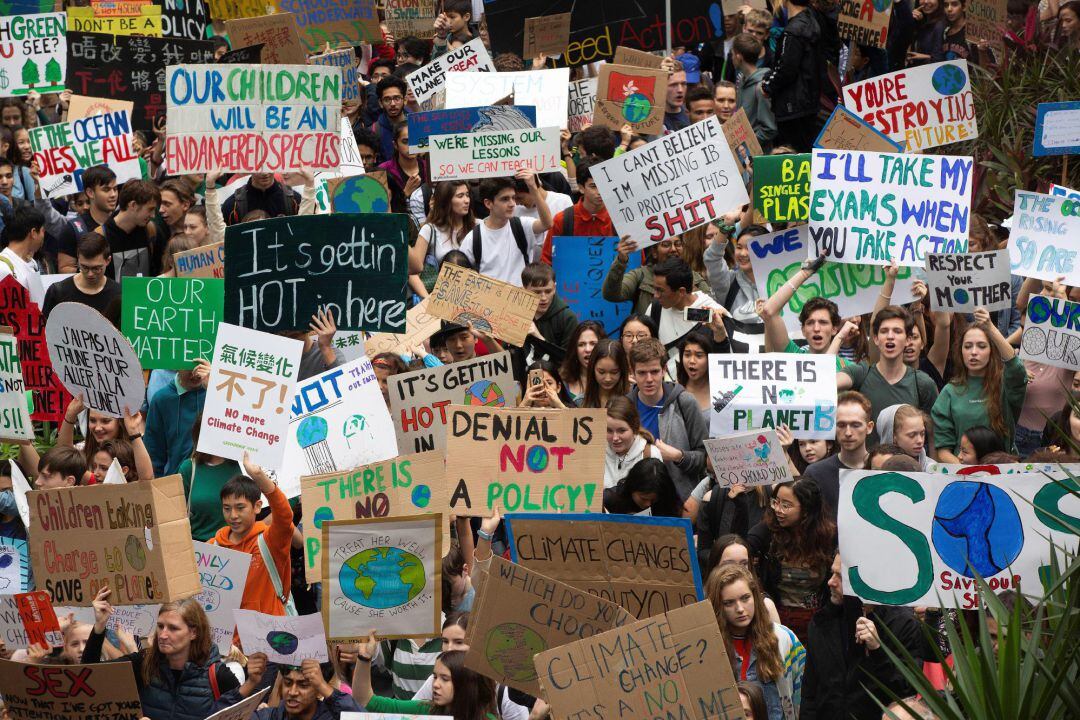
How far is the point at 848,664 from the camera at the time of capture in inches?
309

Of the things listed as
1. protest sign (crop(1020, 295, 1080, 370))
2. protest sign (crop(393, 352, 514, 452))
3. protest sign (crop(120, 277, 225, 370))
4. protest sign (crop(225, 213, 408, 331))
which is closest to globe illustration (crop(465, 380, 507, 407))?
protest sign (crop(393, 352, 514, 452))

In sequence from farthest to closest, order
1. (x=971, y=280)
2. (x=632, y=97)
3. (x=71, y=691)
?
1. (x=632, y=97)
2. (x=971, y=280)
3. (x=71, y=691)

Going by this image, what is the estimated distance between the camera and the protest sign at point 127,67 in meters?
16.1

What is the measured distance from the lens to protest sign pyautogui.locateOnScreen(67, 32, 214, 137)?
16.1 meters

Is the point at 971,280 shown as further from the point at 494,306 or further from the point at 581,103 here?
the point at 581,103

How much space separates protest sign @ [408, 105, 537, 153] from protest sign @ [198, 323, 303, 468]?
4.46 metres

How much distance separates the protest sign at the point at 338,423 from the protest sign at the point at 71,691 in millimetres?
1978

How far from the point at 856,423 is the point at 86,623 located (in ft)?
13.9

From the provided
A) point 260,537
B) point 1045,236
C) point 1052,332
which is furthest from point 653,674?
point 1045,236

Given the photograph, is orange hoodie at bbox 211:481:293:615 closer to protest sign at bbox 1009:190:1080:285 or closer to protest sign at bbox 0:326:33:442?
protest sign at bbox 0:326:33:442

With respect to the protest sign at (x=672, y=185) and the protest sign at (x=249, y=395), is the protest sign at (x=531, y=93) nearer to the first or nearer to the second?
the protest sign at (x=672, y=185)

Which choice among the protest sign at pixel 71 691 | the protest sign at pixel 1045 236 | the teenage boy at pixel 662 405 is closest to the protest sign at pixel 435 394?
the teenage boy at pixel 662 405

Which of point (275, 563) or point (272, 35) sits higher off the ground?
point (272, 35)

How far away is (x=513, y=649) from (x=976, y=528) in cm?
214
